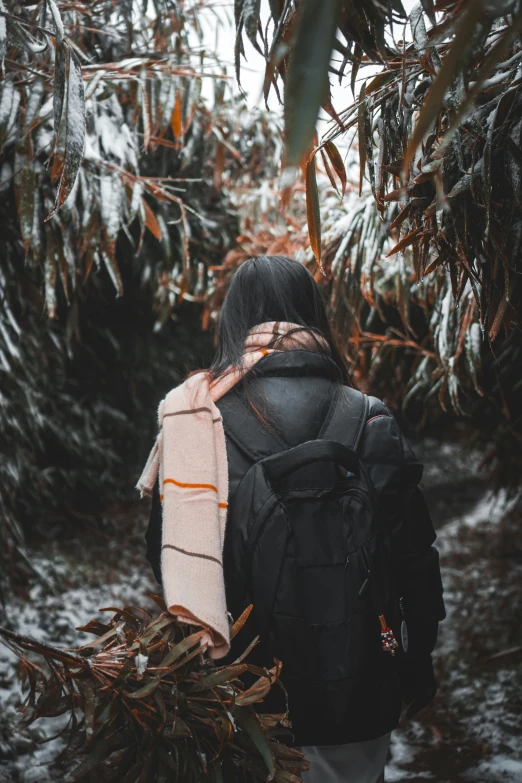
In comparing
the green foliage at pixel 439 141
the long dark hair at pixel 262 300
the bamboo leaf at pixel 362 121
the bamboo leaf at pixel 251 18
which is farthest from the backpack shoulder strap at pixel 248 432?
the bamboo leaf at pixel 251 18

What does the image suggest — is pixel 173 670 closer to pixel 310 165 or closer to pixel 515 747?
pixel 310 165

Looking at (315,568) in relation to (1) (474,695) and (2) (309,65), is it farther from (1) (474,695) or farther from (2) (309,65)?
(1) (474,695)

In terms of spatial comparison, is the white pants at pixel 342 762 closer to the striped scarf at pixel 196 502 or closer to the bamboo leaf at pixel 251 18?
the striped scarf at pixel 196 502

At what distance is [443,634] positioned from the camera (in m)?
4.27

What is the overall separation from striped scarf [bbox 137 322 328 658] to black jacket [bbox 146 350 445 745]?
0.05 meters

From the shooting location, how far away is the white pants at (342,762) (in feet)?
4.37

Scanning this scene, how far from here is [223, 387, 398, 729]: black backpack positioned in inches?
48.0

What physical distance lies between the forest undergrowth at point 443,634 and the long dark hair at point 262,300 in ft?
3.07

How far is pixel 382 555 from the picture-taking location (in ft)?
4.16

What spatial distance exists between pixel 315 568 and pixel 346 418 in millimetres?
312

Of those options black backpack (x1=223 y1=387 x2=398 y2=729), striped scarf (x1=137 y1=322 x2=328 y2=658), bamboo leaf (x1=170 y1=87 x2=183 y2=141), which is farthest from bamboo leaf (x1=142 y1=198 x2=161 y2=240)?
black backpack (x1=223 y1=387 x2=398 y2=729)

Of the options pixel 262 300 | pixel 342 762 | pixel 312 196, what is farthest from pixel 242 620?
pixel 312 196

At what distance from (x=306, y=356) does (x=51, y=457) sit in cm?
439

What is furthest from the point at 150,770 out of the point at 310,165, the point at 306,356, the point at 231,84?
the point at 231,84
